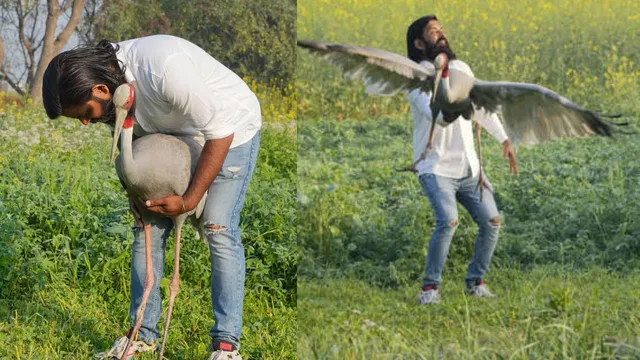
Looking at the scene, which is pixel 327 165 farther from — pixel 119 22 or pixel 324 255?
pixel 119 22

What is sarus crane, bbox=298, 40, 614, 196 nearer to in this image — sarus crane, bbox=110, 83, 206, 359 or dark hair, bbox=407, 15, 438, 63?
dark hair, bbox=407, 15, 438, 63

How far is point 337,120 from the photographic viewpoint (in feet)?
17.1

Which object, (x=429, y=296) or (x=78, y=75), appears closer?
(x=78, y=75)

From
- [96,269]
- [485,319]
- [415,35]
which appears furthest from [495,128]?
[96,269]

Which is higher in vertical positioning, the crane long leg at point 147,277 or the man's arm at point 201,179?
the man's arm at point 201,179

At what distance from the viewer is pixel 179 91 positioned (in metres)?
4.20

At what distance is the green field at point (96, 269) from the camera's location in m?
5.34

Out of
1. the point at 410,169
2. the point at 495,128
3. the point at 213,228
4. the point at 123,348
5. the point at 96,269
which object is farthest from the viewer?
the point at 96,269

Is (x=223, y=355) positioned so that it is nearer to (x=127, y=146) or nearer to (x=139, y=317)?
(x=139, y=317)

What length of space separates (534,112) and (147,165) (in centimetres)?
188

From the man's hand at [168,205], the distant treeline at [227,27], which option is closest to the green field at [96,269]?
the man's hand at [168,205]

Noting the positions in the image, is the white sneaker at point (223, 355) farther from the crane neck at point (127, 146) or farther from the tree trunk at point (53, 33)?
the tree trunk at point (53, 33)

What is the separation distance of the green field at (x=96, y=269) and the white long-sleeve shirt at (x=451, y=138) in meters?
1.28

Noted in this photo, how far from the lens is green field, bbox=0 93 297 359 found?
5.34m
